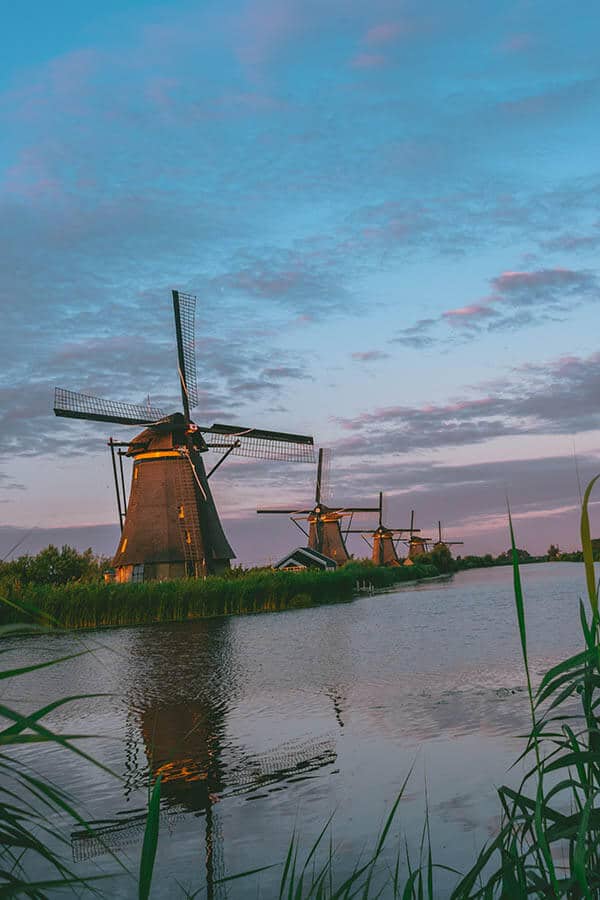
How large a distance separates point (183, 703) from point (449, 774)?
161 inches

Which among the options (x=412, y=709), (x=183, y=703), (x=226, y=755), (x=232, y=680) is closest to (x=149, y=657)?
(x=232, y=680)

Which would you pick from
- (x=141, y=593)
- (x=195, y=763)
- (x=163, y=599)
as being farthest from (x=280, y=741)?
(x=163, y=599)

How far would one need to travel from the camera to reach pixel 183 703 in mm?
8938

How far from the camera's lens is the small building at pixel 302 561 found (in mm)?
42000

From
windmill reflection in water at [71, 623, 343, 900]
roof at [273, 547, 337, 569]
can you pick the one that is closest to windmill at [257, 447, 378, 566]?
roof at [273, 547, 337, 569]

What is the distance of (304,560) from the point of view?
42438mm

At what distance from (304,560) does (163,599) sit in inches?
822

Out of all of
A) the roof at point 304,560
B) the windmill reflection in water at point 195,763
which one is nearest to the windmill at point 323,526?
the roof at point 304,560

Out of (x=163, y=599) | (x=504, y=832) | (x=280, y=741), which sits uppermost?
(x=163, y=599)

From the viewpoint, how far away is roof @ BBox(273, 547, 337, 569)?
42.1 metres

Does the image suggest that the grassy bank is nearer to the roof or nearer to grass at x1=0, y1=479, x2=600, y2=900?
the roof

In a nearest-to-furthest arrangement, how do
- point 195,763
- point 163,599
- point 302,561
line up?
point 195,763 → point 163,599 → point 302,561

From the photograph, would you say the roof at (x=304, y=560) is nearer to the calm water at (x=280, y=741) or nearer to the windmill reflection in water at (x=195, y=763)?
the calm water at (x=280, y=741)

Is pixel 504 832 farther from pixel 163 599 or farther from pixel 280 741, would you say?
pixel 163 599
